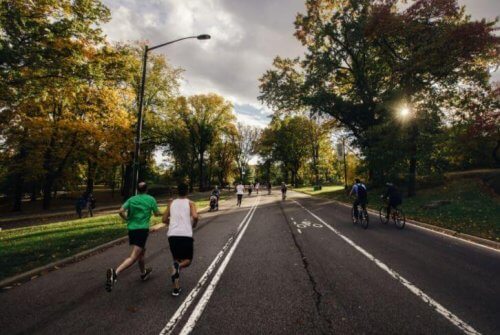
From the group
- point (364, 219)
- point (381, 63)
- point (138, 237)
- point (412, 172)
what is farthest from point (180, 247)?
point (381, 63)

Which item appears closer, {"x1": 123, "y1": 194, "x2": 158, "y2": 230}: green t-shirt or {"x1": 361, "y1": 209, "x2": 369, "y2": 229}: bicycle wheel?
{"x1": 123, "y1": 194, "x2": 158, "y2": 230}: green t-shirt

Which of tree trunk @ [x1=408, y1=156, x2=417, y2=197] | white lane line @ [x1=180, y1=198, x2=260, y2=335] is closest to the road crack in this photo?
white lane line @ [x1=180, y1=198, x2=260, y2=335]

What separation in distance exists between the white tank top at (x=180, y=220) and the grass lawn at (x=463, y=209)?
9.89 meters

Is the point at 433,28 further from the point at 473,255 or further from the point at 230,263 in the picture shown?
the point at 230,263

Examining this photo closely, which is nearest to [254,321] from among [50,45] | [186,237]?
[186,237]

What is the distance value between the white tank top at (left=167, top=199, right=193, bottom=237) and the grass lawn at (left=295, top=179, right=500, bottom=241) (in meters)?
9.89

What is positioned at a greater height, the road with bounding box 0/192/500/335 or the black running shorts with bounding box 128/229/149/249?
the black running shorts with bounding box 128/229/149/249

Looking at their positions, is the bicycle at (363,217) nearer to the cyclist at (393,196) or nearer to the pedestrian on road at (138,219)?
the cyclist at (393,196)

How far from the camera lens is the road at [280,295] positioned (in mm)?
3729

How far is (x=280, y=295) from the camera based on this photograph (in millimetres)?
4707

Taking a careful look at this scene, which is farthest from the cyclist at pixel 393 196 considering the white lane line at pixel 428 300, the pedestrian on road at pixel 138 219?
the pedestrian on road at pixel 138 219

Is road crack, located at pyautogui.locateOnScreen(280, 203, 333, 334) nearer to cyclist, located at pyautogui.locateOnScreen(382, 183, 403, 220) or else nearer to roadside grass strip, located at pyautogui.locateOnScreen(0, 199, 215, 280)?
cyclist, located at pyautogui.locateOnScreen(382, 183, 403, 220)

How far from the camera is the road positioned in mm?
3729

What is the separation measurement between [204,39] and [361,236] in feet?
33.7
